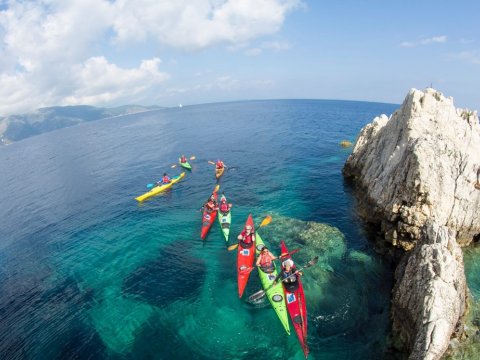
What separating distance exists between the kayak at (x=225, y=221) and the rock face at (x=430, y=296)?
579 inches

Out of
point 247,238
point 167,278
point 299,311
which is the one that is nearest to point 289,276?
point 299,311

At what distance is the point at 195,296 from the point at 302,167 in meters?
31.4

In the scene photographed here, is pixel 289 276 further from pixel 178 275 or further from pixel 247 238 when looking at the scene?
pixel 178 275

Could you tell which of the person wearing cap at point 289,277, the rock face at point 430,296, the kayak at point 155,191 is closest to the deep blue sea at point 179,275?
the kayak at point 155,191

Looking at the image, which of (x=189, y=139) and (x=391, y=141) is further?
(x=189, y=139)

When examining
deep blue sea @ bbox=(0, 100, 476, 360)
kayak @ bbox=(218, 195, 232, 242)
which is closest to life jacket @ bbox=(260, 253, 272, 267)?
deep blue sea @ bbox=(0, 100, 476, 360)

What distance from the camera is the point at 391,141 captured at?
2778 cm

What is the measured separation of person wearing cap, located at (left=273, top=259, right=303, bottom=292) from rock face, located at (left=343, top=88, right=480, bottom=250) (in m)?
8.60

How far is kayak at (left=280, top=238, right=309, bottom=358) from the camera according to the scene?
1659cm

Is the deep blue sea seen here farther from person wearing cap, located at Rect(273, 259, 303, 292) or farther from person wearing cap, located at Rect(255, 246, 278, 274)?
person wearing cap, located at Rect(273, 259, 303, 292)

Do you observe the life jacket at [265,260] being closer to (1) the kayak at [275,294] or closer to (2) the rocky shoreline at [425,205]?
(1) the kayak at [275,294]

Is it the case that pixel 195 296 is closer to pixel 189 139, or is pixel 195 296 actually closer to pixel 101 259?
pixel 101 259

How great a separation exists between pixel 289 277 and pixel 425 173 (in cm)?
1254

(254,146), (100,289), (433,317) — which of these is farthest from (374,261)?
(254,146)
